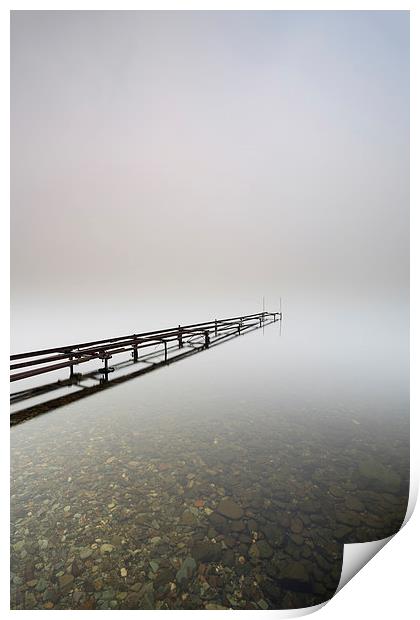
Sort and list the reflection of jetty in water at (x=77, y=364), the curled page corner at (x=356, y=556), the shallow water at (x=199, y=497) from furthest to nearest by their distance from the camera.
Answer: the reflection of jetty in water at (x=77, y=364) → the curled page corner at (x=356, y=556) → the shallow water at (x=199, y=497)

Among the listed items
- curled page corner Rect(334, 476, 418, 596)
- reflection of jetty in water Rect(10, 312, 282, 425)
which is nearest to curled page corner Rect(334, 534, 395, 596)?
curled page corner Rect(334, 476, 418, 596)

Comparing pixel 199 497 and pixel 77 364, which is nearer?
pixel 199 497

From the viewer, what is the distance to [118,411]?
4441mm

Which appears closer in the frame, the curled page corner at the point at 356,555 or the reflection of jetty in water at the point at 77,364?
the curled page corner at the point at 356,555

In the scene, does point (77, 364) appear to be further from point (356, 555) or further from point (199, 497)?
point (356, 555)

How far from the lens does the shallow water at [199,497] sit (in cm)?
170

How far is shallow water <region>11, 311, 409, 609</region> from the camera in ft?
5.57

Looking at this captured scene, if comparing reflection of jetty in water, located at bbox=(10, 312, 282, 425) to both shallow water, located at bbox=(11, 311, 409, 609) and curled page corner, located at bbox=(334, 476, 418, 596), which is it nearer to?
shallow water, located at bbox=(11, 311, 409, 609)

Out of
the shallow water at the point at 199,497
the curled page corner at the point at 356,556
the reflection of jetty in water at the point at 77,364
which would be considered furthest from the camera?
the reflection of jetty in water at the point at 77,364

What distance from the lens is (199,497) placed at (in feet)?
8.11

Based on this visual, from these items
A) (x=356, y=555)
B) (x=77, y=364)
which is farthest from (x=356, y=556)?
(x=77, y=364)

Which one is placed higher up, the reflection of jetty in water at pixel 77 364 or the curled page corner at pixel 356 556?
the reflection of jetty in water at pixel 77 364

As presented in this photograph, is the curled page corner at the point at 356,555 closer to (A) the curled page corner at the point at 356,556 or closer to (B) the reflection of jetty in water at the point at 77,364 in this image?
(A) the curled page corner at the point at 356,556

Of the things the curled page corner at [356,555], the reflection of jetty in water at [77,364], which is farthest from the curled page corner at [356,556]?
the reflection of jetty in water at [77,364]
